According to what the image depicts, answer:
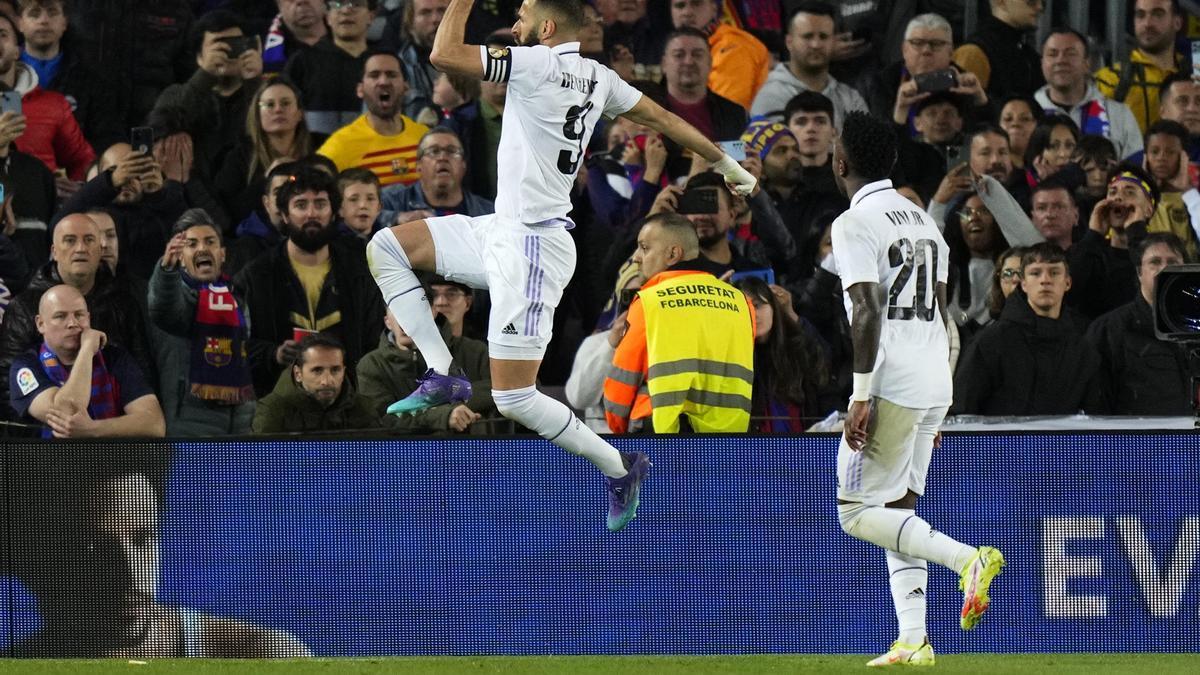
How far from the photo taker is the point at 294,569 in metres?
8.78

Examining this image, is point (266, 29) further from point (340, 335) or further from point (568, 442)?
point (568, 442)

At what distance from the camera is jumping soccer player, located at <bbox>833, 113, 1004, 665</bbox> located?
7.48 m

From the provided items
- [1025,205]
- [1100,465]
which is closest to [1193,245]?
[1025,205]

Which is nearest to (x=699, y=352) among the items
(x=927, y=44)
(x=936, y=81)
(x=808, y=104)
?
(x=808, y=104)

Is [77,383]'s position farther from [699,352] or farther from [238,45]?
[238,45]

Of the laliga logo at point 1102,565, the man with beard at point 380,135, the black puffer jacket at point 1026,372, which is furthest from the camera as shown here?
the man with beard at point 380,135

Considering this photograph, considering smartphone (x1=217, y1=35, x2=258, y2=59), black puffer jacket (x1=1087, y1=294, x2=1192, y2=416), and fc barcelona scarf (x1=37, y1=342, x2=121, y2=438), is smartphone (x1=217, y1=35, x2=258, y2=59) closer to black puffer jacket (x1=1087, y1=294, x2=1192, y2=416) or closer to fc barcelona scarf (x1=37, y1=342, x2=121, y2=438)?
fc barcelona scarf (x1=37, y1=342, x2=121, y2=438)

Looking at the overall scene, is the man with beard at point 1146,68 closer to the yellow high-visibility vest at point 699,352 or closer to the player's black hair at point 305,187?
the yellow high-visibility vest at point 699,352

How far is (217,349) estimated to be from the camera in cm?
984

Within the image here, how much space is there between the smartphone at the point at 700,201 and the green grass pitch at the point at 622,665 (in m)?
2.81

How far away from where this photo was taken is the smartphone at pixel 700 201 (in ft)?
34.1

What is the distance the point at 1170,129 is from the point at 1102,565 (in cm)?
419

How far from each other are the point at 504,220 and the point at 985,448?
2.55 metres

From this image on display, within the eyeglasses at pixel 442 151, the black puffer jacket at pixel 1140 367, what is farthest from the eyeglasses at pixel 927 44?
the eyeglasses at pixel 442 151
